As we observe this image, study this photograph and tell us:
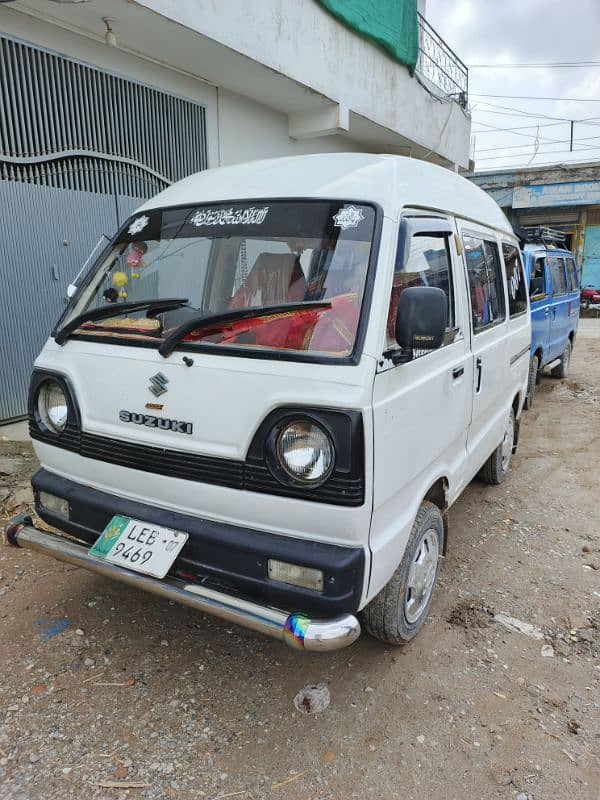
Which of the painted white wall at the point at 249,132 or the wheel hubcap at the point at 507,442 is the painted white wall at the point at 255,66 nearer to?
the painted white wall at the point at 249,132

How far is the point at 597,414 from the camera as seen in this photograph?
25.3 ft

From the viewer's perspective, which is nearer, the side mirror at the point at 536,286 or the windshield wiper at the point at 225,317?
the windshield wiper at the point at 225,317

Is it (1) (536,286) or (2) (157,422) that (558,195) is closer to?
(1) (536,286)

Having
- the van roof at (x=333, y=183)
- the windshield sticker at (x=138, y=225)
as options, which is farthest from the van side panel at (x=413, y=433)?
the windshield sticker at (x=138, y=225)

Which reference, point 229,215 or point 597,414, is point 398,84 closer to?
point 597,414

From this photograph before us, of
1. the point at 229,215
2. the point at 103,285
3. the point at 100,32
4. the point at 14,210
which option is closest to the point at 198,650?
the point at 103,285

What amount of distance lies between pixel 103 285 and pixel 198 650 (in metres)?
1.98

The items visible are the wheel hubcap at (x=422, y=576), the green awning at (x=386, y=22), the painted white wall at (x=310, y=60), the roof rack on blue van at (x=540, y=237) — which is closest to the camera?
the wheel hubcap at (x=422, y=576)

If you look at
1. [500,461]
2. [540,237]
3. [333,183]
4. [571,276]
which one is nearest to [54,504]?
[333,183]

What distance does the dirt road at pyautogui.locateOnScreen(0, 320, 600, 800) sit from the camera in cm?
216

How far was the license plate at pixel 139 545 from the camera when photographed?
7.47ft

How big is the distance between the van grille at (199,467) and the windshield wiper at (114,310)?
482 millimetres

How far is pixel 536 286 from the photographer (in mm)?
7746

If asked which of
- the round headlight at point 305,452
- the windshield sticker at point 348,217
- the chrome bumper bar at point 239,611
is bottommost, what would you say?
the chrome bumper bar at point 239,611
